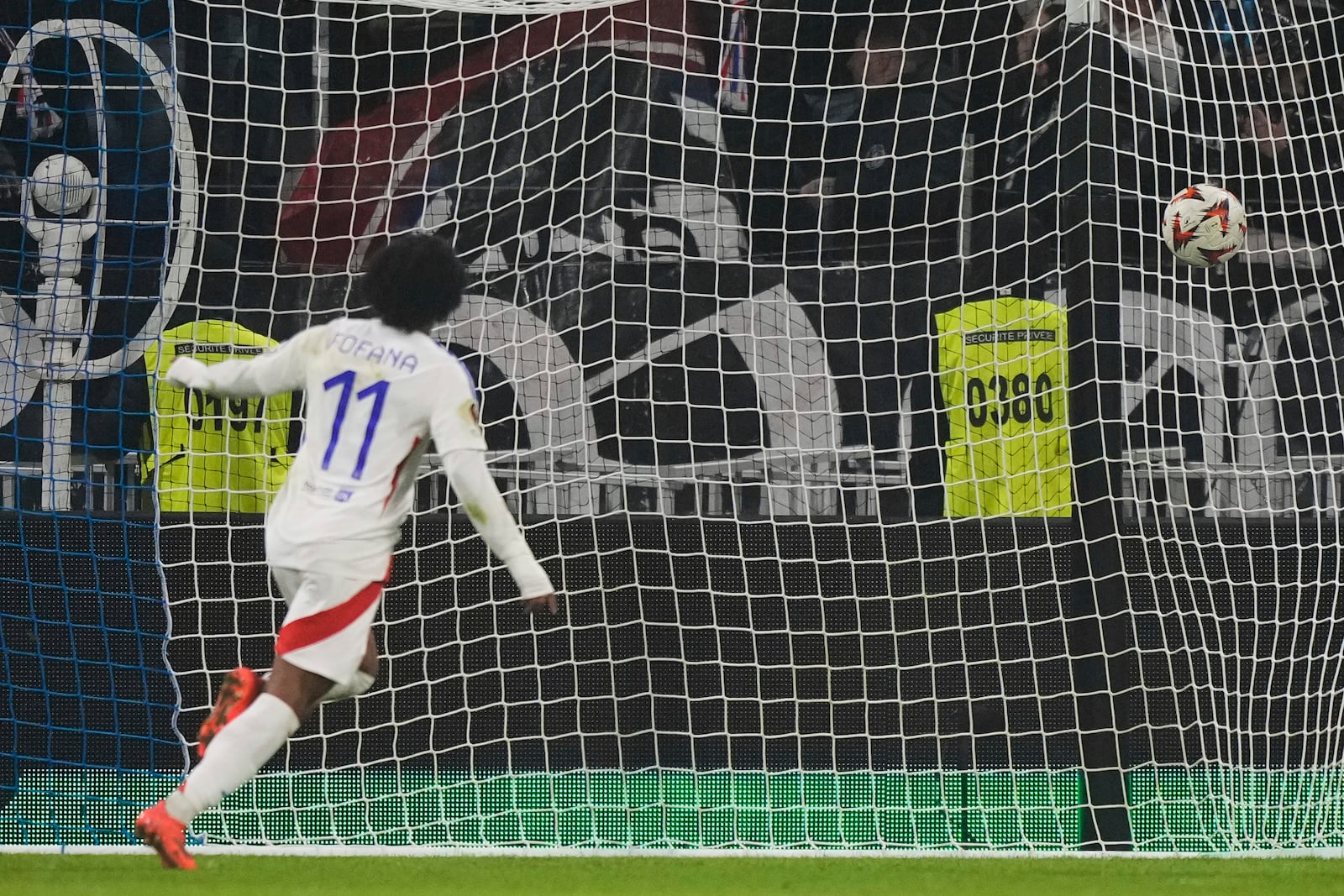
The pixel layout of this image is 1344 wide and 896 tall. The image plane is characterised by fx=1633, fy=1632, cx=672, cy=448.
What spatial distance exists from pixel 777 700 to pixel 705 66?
2.41 meters

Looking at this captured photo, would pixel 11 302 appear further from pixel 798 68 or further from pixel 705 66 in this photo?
pixel 798 68

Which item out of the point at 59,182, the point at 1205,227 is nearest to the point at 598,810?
the point at 1205,227

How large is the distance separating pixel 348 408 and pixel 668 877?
1651 millimetres

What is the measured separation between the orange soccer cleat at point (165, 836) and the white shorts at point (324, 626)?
0.43 meters

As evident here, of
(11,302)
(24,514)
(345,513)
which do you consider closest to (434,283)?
(345,513)

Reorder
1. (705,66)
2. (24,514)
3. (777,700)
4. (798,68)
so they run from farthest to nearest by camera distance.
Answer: (798,68) < (705,66) < (777,700) < (24,514)

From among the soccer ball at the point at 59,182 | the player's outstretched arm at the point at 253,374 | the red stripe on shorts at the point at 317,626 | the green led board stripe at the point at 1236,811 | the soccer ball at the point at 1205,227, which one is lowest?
→ the green led board stripe at the point at 1236,811

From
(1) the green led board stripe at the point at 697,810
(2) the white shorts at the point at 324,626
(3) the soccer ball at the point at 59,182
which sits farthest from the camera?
(3) the soccer ball at the point at 59,182

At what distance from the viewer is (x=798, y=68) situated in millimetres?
6664

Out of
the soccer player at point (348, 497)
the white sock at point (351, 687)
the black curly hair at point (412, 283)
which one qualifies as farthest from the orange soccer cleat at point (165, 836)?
the black curly hair at point (412, 283)

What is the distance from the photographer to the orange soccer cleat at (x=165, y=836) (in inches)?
139

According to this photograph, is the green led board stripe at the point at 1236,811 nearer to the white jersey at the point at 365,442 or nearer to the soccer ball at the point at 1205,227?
the soccer ball at the point at 1205,227

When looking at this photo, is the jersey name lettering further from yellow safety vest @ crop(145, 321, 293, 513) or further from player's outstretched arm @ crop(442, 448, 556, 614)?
yellow safety vest @ crop(145, 321, 293, 513)

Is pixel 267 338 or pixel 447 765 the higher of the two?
pixel 267 338
